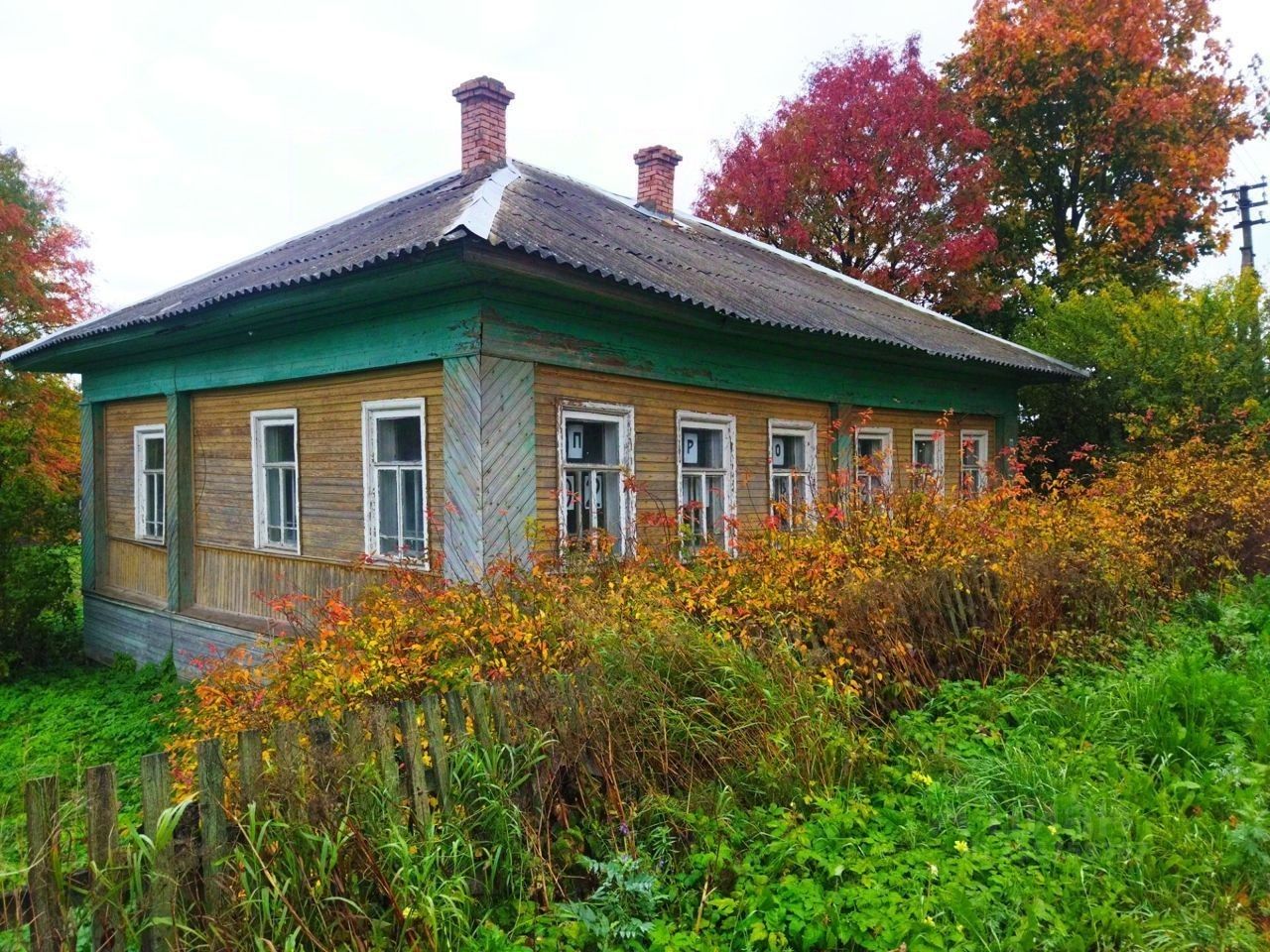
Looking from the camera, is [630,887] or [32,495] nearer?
[630,887]

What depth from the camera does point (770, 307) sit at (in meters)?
9.45

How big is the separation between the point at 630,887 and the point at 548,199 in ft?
25.3

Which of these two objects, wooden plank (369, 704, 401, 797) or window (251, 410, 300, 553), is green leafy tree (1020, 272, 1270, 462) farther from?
wooden plank (369, 704, 401, 797)

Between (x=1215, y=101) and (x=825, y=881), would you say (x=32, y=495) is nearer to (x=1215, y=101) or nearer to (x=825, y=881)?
(x=825, y=881)

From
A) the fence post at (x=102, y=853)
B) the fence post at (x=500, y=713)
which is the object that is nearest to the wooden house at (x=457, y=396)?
the fence post at (x=500, y=713)

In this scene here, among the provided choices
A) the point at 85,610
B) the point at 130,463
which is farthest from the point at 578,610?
the point at 85,610

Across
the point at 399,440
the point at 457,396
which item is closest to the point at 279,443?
the point at 399,440

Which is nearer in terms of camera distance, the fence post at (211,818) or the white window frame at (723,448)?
the fence post at (211,818)

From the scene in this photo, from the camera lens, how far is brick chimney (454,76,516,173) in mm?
10688

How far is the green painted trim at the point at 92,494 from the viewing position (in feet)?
38.6

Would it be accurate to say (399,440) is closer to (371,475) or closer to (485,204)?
(371,475)

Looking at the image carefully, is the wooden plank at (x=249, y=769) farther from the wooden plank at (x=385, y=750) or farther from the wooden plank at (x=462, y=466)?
the wooden plank at (x=462, y=466)

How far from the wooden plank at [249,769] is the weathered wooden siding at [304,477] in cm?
407

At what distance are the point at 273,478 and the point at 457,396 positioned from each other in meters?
3.32
